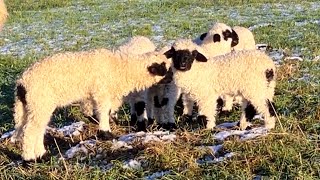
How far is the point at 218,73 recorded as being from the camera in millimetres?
8547

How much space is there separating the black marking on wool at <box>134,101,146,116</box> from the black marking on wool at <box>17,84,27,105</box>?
196 cm

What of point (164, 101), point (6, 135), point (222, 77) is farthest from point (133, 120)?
point (6, 135)

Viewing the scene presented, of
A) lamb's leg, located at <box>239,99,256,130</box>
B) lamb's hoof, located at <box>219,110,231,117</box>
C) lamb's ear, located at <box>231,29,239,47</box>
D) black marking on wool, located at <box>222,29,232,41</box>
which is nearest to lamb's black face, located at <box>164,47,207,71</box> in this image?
lamb's leg, located at <box>239,99,256,130</box>

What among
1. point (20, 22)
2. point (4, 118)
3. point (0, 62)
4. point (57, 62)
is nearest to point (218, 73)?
point (57, 62)

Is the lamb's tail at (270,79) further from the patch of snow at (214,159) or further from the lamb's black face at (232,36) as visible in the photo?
the lamb's black face at (232,36)

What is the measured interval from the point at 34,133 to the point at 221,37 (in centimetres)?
466

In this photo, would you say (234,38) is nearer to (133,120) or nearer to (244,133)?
(133,120)

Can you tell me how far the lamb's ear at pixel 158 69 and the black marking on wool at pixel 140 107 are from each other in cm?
64

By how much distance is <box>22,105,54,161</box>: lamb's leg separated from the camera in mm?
7363

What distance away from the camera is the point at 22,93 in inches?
301

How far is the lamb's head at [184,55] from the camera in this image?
8.40 metres

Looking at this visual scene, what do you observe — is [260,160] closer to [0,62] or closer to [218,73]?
[218,73]

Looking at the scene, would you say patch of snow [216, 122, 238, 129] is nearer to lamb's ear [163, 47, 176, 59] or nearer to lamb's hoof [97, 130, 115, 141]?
lamb's ear [163, 47, 176, 59]

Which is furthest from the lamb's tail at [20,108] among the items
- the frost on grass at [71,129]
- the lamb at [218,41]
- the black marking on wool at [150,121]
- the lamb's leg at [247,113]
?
the lamb at [218,41]
